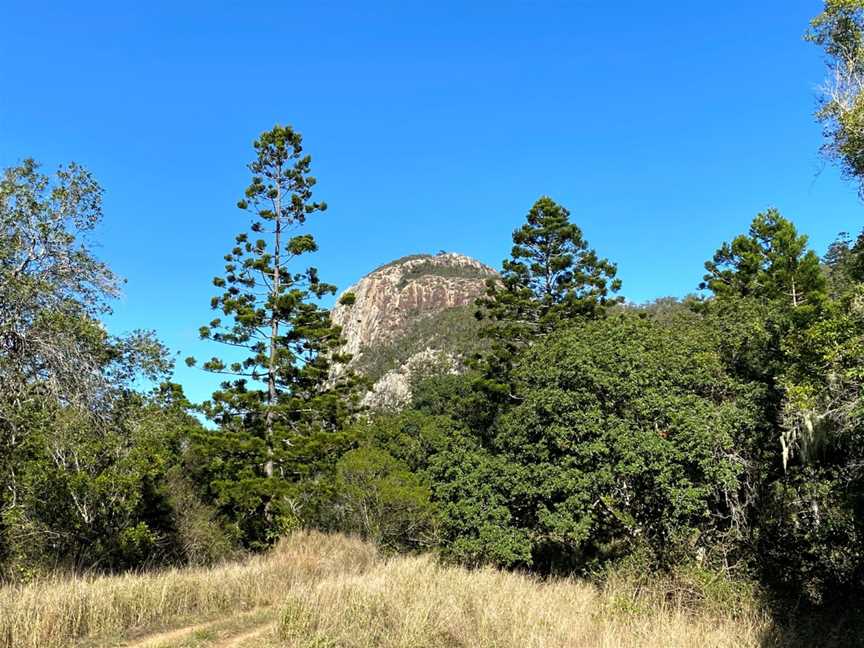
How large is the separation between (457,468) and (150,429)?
6637 mm

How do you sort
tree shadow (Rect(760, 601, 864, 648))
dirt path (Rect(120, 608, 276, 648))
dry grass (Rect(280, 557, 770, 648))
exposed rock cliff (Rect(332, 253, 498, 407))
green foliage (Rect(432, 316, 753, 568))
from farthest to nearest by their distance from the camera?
exposed rock cliff (Rect(332, 253, 498, 407)) → green foliage (Rect(432, 316, 753, 568)) → tree shadow (Rect(760, 601, 864, 648)) → dry grass (Rect(280, 557, 770, 648)) → dirt path (Rect(120, 608, 276, 648))

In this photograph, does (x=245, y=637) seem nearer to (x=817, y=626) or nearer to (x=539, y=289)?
(x=817, y=626)

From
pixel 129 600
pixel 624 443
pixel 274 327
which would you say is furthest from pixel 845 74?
pixel 274 327

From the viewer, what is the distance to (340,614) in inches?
260

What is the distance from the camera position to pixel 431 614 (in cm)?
683

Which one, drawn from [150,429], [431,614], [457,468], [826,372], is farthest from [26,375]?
[826,372]

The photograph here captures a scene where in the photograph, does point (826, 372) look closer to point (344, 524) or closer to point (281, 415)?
point (344, 524)

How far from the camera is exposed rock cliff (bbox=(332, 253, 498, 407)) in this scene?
280 ft

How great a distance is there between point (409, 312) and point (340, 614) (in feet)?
379

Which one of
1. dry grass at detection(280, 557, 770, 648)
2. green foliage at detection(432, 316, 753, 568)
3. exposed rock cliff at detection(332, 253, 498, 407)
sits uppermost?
exposed rock cliff at detection(332, 253, 498, 407)

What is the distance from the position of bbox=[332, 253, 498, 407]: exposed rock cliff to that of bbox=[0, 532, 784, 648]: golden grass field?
61.4 meters

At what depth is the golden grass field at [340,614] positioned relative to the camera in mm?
6020

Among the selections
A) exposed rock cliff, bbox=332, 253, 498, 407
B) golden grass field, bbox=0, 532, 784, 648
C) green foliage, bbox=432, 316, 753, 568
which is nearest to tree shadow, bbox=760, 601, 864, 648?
golden grass field, bbox=0, 532, 784, 648

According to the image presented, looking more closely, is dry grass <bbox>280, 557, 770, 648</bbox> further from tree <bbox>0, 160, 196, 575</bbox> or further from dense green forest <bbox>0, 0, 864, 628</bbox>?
tree <bbox>0, 160, 196, 575</bbox>
